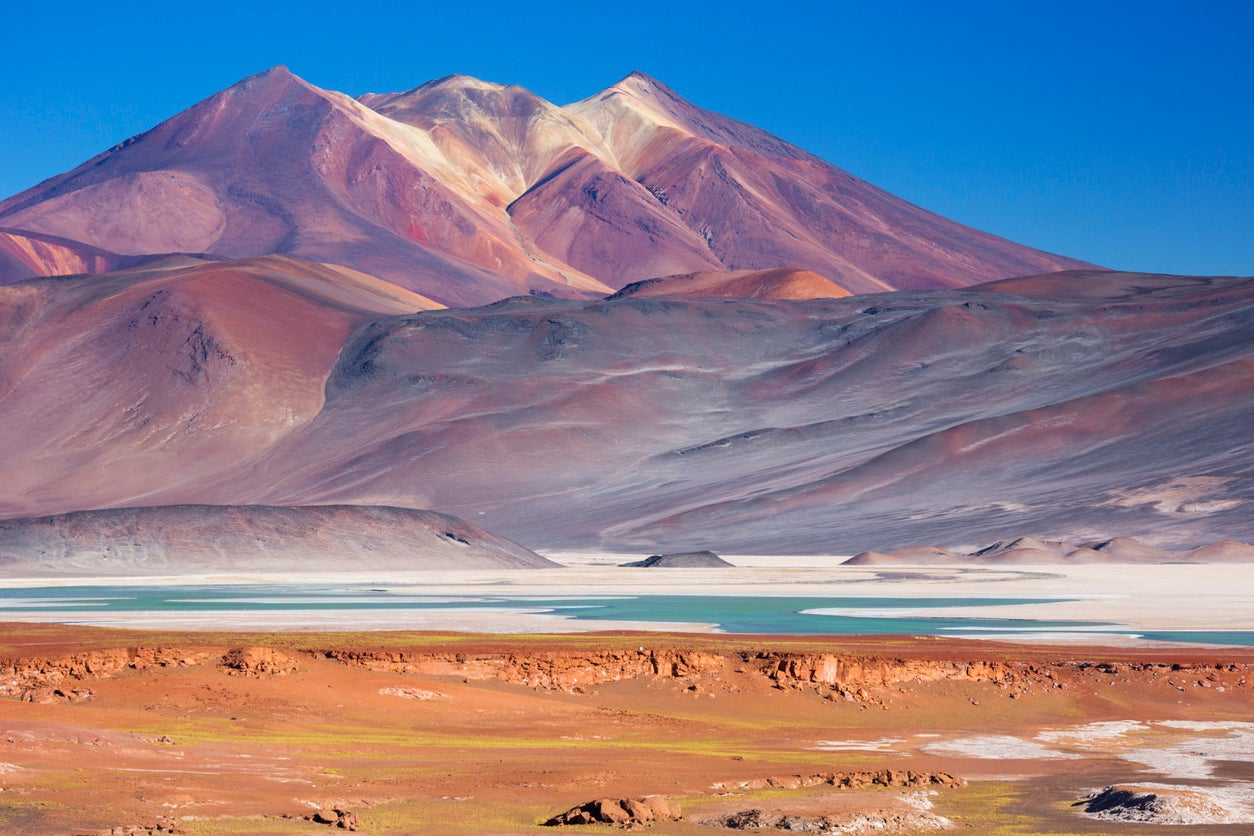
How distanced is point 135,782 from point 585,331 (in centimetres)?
13980

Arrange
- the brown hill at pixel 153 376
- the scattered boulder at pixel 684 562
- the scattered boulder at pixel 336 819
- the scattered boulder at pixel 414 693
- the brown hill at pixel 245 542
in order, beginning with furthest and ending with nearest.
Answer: the brown hill at pixel 153 376 → the scattered boulder at pixel 684 562 → the brown hill at pixel 245 542 → the scattered boulder at pixel 414 693 → the scattered boulder at pixel 336 819

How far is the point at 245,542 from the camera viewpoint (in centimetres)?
7775

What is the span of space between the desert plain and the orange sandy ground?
5 cm

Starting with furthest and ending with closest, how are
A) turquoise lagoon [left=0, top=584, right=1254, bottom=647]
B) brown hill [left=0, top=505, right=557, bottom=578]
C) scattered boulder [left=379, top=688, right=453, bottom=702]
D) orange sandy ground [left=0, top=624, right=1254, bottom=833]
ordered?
brown hill [left=0, top=505, right=557, bottom=578] → turquoise lagoon [left=0, top=584, right=1254, bottom=647] → scattered boulder [left=379, top=688, right=453, bottom=702] → orange sandy ground [left=0, top=624, right=1254, bottom=833]

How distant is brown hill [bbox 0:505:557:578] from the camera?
74500 millimetres

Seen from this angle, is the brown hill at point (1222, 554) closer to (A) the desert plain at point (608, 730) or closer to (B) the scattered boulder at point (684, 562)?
(B) the scattered boulder at point (684, 562)

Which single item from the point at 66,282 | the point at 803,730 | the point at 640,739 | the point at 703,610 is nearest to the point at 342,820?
the point at 640,739

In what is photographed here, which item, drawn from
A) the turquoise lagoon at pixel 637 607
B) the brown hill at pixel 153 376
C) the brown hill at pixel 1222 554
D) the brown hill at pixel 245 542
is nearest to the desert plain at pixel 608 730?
the turquoise lagoon at pixel 637 607

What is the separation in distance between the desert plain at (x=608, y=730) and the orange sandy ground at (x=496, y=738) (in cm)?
5

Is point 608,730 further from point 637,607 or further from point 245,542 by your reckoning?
point 245,542

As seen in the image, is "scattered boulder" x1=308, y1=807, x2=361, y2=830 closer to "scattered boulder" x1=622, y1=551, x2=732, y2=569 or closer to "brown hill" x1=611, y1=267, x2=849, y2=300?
"scattered boulder" x1=622, y1=551, x2=732, y2=569

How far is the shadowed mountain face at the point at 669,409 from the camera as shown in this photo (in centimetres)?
10794

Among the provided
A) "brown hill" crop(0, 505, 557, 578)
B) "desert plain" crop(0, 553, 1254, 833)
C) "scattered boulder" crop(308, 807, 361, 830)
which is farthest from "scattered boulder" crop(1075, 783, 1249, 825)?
"brown hill" crop(0, 505, 557, 578)

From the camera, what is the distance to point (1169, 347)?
133m
